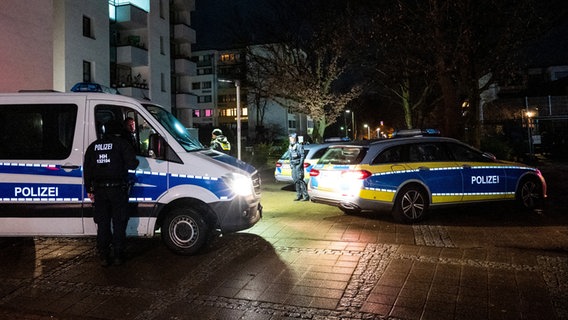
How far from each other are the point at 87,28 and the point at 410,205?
23516mm

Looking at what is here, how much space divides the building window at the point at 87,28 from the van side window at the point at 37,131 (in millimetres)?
21385

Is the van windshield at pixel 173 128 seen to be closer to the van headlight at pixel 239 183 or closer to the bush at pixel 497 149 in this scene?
the van headlight at pixel 239 183

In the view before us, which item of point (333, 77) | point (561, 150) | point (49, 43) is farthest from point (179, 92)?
point (561, 150)

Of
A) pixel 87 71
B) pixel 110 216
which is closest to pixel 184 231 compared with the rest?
pixel 110 216

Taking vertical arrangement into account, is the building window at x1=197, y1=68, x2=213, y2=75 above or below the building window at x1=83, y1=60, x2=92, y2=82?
above

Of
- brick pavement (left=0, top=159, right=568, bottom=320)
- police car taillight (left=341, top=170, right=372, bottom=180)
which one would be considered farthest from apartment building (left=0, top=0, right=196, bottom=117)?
police car taillight (left=341, top=170, right=372, bottom=180)

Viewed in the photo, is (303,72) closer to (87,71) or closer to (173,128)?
(87,71)

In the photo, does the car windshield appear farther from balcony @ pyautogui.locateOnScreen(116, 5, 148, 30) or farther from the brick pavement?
balcony @ pyautogui.locateOnScreen(116, 5, 148, 30)

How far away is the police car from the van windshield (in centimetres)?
301

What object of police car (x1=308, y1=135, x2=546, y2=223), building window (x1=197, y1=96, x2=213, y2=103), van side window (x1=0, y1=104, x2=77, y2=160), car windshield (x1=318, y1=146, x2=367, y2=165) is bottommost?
police car (x1=308, y1=135, x2=546, y2=223)

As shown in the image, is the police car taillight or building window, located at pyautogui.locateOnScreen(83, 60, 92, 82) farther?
building window, located at pyautogui.locateOnScreen(83, 60, 92, 82)

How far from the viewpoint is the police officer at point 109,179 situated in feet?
18.5

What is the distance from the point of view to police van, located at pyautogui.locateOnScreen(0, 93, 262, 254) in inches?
244

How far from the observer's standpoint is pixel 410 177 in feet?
28.0
